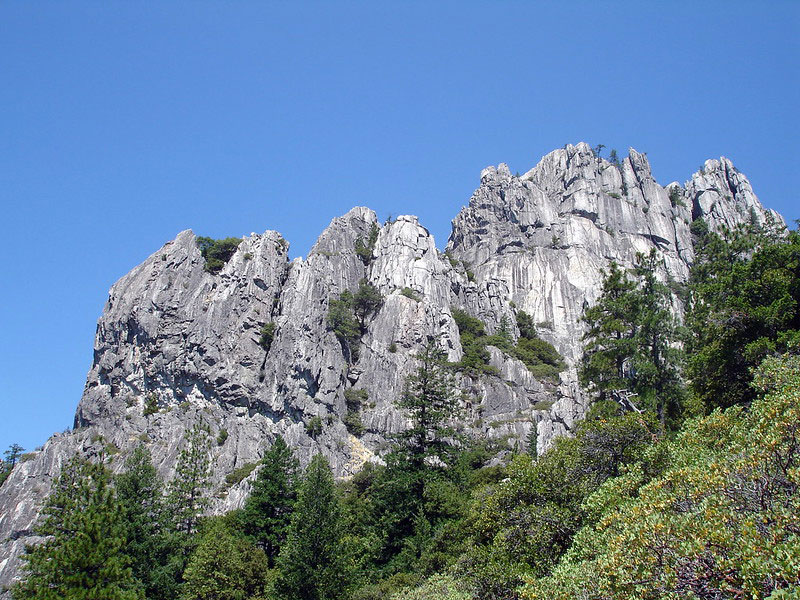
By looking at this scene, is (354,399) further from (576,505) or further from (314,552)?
(576,505)

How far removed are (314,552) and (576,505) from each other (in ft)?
45.8

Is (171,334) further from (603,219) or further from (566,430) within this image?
(603,219)

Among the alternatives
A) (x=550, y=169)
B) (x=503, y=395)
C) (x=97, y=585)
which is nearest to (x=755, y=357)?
(x=97, y=585)

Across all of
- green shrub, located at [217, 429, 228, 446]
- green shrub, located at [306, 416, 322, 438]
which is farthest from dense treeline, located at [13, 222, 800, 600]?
green shrub, located at [306, 416, 322, 438]

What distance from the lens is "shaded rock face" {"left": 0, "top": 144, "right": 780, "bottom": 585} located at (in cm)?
5691

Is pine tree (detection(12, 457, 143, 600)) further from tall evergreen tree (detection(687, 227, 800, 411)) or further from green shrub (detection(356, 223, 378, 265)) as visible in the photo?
green shrub (detection(356, 223, 378, 265))

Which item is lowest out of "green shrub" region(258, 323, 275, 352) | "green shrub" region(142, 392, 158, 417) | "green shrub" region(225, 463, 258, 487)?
"green shrub" region(225, 463, 258, 487)

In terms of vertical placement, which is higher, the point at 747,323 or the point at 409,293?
the point at 409,293

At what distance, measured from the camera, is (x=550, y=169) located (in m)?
120

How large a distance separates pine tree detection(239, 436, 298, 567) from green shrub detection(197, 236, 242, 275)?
40.4 m

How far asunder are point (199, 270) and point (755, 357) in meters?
60.3

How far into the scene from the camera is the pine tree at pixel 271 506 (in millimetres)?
34969

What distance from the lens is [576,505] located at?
60.4ft

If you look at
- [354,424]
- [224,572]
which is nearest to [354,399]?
[354,424]
